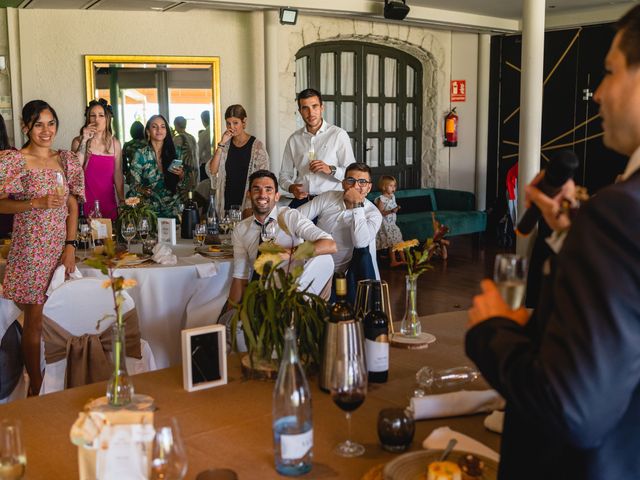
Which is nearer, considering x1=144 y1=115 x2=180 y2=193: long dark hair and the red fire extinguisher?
x1=144 y1=115 x2=180 y2=193: long dark hair

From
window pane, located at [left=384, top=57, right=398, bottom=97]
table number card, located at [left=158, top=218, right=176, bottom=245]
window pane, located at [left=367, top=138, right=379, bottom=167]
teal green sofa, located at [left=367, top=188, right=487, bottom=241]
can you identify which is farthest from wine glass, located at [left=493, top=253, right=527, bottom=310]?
window pane, located at [left=384, top=57, right=398, bottom=97]

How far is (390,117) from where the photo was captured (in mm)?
10461

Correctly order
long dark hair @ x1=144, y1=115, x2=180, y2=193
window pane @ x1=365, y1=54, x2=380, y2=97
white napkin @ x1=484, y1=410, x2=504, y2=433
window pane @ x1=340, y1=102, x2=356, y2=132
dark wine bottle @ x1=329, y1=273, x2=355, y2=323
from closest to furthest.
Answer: white napkin @ x1=484, y1=410, x2=504, y2=433 < dark wine bottle @ x1=329, y1=273, x2=355, y2=323 < long dark hair @ x1=144, y1=115, x2=180, y2=193 < window pane @ x1=340, y1=102, x2=356, y2=132 < window pane @ x1=365, y1=54, x2=380, y2=97

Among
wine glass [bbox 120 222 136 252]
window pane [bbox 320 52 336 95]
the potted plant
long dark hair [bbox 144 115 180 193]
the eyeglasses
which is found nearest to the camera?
the potted plant

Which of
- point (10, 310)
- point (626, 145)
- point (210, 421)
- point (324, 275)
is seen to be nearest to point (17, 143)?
point (10, 310)

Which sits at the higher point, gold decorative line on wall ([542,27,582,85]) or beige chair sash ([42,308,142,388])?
gold decorative line on wall ([542,27,582,85])

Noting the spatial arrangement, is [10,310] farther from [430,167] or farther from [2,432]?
[430,167]

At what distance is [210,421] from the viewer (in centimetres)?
188

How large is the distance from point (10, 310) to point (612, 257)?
3.60m

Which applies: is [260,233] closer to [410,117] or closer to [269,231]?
[269,231]

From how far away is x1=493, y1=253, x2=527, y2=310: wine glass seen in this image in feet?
4.28

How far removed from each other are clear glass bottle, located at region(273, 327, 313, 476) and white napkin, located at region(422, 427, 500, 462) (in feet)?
0.92

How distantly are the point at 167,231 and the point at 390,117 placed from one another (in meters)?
6.29

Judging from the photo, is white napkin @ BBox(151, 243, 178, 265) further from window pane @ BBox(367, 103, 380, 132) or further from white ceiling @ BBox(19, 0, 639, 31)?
window pane @ BBox(367, 103, 380, 132)
